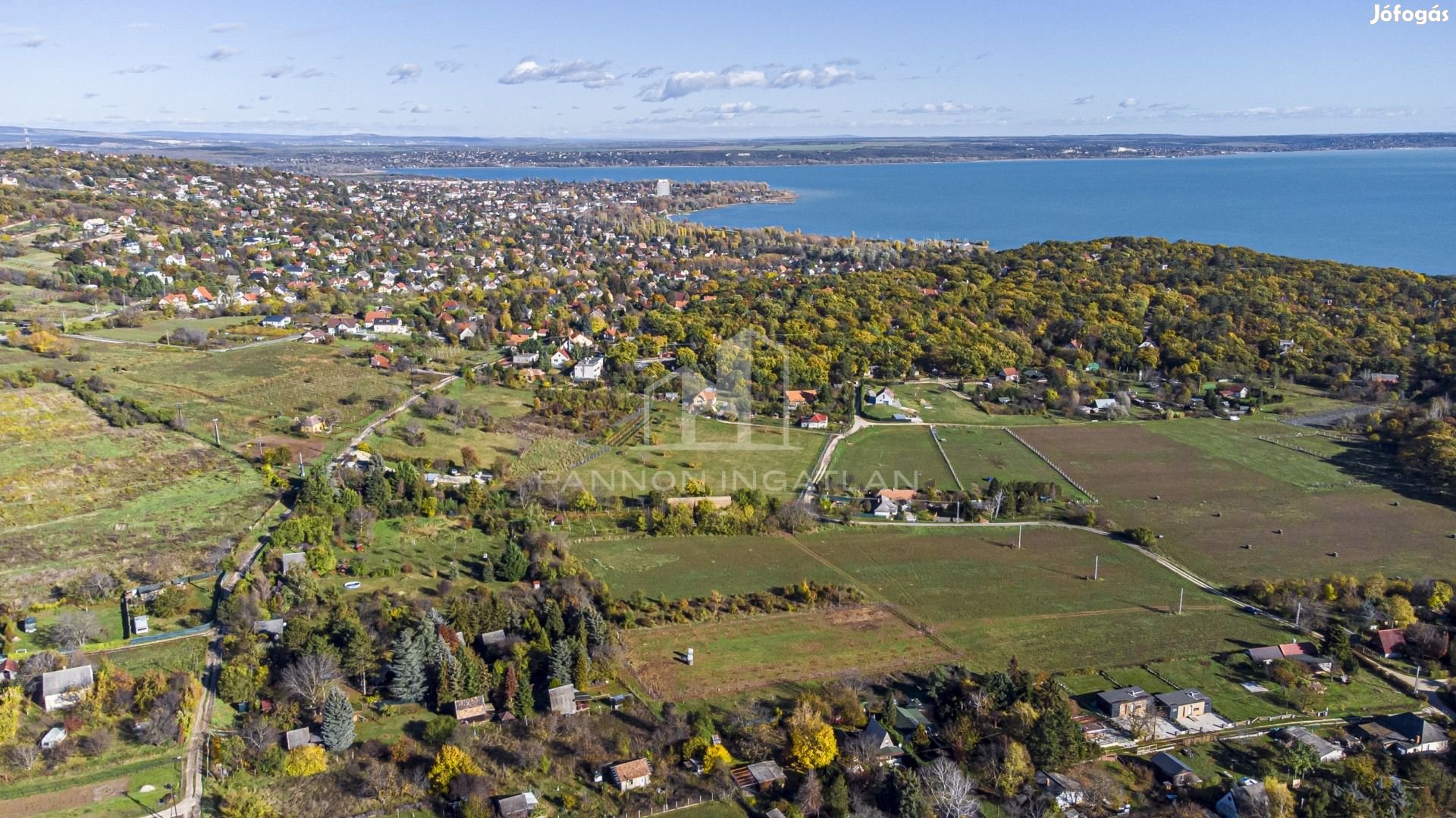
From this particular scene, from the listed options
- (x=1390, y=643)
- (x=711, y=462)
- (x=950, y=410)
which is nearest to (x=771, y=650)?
(x=711, y=462)

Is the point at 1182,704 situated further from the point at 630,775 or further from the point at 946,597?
the point at 630,775

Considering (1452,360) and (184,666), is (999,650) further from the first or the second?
(1452,360)

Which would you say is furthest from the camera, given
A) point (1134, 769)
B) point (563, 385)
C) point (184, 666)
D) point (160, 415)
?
point (563, 385)

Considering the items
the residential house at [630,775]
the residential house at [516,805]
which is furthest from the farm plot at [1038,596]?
the residential house at [516,805]

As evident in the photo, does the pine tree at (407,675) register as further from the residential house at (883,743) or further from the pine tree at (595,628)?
the residential house at (883,743)

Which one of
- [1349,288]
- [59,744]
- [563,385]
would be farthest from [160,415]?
[1349,288]

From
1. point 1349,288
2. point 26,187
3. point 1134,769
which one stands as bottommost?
point 1134,769
